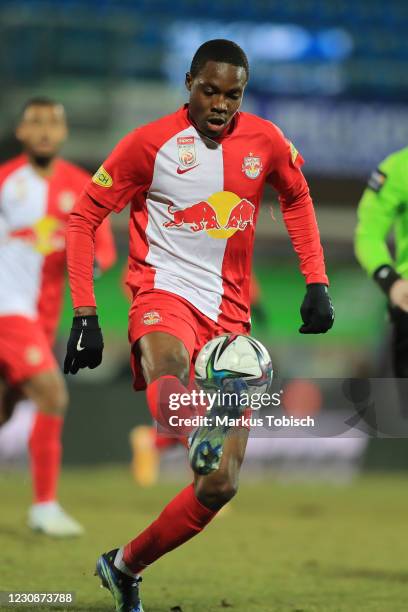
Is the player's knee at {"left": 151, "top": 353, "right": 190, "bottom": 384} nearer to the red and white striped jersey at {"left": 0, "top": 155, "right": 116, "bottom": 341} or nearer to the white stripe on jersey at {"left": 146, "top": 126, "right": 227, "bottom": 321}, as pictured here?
the white stripe on jersey at {"left": 146, "top": 126, "right": 227, "bottom": 321}

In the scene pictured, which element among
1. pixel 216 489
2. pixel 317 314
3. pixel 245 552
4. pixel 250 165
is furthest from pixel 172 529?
pixel 245 552

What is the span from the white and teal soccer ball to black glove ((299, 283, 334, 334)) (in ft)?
1.23

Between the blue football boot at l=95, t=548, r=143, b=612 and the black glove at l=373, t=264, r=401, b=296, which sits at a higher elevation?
the black glove at l=373, t=264, r=401, b=296

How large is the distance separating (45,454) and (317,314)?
143 inches

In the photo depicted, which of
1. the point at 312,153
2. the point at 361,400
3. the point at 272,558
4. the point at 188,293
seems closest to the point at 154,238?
the point at 188,293

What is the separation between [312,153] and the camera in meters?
14.1

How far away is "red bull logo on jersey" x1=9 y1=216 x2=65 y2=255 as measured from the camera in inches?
303

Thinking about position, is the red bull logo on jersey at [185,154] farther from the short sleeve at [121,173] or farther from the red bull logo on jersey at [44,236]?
the red bull logo on jersey at [44,236]

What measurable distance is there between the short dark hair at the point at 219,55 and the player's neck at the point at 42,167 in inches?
137

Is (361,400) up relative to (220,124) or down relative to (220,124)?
down

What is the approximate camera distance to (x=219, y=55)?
436 cm

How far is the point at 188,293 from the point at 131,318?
0.81 feet

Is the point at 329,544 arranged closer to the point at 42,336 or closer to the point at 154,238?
the point at 42,336

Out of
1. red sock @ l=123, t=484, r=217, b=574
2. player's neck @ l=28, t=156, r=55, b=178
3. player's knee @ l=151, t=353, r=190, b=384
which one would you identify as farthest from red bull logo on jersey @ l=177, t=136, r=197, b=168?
player's neck @ l=28, t=156, r=55, b=178
